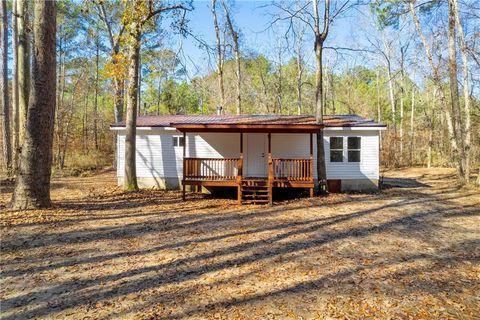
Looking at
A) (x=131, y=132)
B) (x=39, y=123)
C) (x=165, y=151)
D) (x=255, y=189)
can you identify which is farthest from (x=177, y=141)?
(x=39, y=123)

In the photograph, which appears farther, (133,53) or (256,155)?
(256,155)

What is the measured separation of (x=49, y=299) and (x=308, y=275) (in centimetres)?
354

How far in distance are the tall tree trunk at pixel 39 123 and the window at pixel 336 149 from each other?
9.92 meters

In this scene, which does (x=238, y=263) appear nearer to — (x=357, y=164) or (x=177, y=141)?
(x=177, y=141)

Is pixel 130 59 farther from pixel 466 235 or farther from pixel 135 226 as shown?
pixel 466 235

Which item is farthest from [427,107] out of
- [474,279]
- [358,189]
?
[474,279]

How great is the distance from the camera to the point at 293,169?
35.8 feet

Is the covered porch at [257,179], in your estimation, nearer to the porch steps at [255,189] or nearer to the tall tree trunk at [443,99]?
the porch steps at [255,189]

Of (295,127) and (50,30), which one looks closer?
(50,30)

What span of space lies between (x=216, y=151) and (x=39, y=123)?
676 centimetres

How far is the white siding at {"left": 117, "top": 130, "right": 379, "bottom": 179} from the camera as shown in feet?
41.5

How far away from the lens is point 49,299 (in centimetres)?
392

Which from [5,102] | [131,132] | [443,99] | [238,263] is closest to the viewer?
[238,263]

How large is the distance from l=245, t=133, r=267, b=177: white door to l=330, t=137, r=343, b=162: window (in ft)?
9.05
